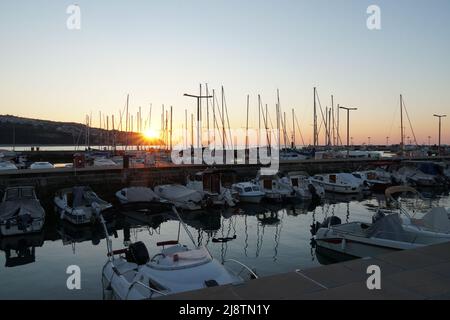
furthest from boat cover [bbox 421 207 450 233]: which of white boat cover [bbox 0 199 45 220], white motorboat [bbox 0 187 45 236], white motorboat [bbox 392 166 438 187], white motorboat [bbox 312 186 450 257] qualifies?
white motorboat [bbox 392 166 438 187]

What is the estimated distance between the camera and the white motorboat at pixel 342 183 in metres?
38.0

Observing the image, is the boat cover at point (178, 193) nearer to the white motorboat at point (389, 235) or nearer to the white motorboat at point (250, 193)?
the white motorboat at point (250, 193)

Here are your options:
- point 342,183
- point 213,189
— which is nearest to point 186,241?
point 213,189

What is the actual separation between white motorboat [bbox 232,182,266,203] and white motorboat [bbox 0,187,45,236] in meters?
15.6

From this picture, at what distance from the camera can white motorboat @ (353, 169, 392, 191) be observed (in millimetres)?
40312

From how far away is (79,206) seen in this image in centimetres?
2605

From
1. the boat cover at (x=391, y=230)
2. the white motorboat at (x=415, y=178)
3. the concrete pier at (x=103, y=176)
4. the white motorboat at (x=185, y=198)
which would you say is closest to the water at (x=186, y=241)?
the white motorboat at (x=185, y=198)

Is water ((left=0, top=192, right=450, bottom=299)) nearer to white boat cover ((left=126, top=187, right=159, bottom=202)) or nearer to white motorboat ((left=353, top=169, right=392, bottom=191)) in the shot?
white boat cover ((left=126, top=187, right=159, bottom=202))

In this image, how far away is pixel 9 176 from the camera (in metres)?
31.1

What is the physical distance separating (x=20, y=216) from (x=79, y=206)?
14.3ft
